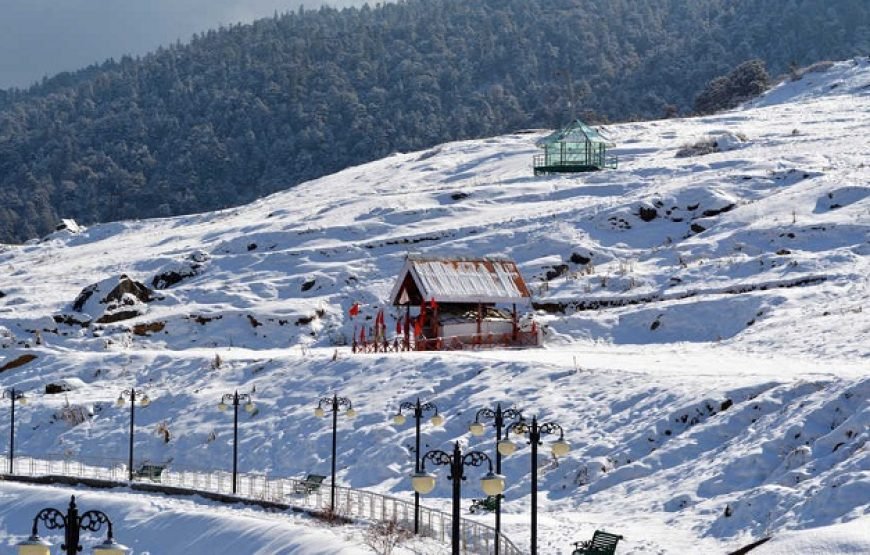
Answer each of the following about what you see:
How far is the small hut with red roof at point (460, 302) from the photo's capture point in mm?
51000

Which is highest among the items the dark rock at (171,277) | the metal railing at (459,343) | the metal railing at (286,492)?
the dark rock at (171,277)

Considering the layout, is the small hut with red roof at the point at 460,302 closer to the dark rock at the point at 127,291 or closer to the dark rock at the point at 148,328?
the dark rock at the point at 148,328

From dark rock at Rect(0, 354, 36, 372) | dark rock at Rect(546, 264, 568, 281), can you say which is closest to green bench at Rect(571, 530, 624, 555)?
dark rock at Rect(0, 354, 36, 372)

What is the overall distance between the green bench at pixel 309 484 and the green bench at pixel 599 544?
8.47 meters

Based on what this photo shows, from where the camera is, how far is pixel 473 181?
280ft

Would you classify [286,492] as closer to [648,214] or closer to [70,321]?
[70,321]

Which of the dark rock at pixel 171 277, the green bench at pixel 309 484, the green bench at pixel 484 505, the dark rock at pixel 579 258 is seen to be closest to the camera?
the green bench at pixel 484 505

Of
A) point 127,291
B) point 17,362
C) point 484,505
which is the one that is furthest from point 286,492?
point 127,291

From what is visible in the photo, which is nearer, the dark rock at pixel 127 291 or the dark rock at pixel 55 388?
the dark rock at pixel 55 388

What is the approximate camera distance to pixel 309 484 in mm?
32875

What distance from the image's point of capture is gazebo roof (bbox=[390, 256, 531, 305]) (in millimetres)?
51312

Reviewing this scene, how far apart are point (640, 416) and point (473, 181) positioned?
5049cm

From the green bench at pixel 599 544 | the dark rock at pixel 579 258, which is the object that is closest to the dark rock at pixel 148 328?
the dark rock at pixel 579 258

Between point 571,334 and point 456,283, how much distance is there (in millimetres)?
4528
